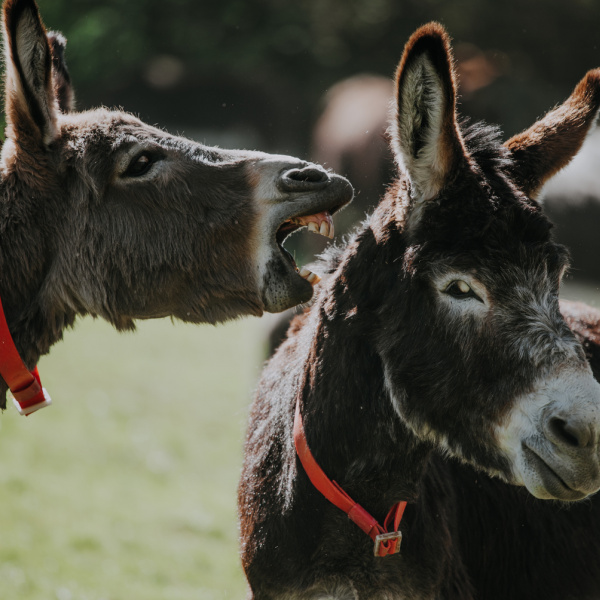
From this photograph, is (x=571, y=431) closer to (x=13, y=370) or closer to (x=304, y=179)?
(x=304, y=179)

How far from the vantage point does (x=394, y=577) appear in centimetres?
266

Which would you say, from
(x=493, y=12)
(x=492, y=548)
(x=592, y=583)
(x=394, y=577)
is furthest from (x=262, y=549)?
(x=493, y=12)

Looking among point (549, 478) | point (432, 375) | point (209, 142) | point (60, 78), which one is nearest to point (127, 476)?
point (60, 78)

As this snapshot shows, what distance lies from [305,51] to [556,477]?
634 inches

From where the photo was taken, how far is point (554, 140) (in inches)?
113

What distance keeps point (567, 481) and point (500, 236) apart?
0.82 metres

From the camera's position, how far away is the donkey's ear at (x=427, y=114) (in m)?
2.44

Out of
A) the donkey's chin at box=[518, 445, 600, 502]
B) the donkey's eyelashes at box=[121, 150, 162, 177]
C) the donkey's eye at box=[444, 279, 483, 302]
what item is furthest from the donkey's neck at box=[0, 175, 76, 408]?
the donkey's chin at box=[518, 445, 600, 502]

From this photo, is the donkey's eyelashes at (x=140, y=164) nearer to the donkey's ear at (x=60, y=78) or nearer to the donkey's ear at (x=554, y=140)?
the donkey's ear at (x=60, y=78)

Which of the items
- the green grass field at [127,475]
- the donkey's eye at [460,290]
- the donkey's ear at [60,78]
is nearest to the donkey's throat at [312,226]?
the donkey's eye at [460,290]

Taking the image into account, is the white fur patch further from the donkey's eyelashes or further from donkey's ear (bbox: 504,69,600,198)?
the donkey's eyelashes

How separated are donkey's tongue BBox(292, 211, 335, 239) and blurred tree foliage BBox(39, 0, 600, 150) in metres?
12.3

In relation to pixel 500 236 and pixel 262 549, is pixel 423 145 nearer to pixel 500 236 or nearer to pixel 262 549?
pixel 500 236

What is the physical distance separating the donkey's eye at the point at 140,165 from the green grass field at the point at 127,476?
1888mm
